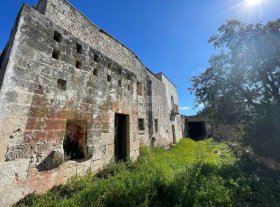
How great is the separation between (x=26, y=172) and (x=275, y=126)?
26.4 feet

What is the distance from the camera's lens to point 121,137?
6.57 metres

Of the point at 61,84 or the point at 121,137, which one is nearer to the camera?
the point at 61,84

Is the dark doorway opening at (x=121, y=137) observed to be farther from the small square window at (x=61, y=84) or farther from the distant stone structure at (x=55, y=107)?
the small square window at (x=61, y=84)

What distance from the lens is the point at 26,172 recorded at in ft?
10.9

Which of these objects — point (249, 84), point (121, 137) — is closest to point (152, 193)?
point (121, 137)

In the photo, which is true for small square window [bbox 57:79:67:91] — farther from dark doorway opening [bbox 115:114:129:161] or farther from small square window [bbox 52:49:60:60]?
dark doorway opening [bbox 115:114:129:161]

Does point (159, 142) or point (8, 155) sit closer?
point (8, 155)

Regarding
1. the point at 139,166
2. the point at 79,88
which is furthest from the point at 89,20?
the point at 139,166

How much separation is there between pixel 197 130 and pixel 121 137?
2167 cm

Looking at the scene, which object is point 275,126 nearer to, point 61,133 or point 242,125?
point 242,125

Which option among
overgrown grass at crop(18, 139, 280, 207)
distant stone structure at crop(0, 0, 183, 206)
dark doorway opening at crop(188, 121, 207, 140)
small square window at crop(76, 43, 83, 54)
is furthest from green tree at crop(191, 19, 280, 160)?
dark doorway opening at crop(188, 121, 207, 140)

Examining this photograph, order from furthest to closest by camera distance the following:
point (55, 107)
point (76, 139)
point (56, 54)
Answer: point (76, 139) → point (56, 54) → point (55, 107)

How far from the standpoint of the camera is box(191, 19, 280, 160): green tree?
669cm

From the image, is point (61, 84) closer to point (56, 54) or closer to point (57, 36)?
point (56, 54)
